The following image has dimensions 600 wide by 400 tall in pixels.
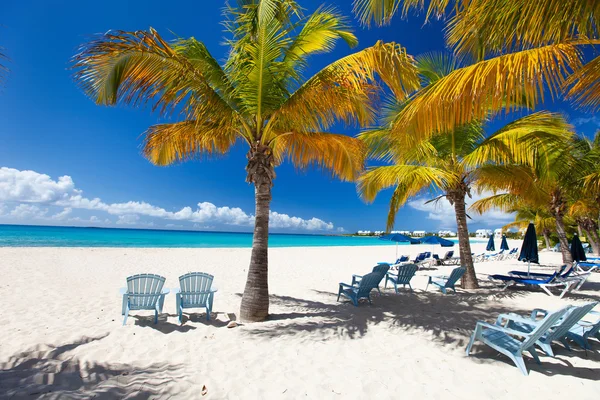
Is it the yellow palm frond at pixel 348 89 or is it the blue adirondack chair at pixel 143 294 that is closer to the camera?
the yellow palm frond at pixel 348 89

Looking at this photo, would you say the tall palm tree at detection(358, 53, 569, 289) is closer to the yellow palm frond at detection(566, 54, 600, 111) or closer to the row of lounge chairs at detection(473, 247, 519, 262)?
the yellow palm frond at detection(566, 54, 600, 111)

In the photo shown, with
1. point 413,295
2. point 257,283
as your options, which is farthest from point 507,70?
point 413,295

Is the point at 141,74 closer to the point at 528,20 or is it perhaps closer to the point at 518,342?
the point at 528,20

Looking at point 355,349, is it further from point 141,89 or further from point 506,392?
point 141,89

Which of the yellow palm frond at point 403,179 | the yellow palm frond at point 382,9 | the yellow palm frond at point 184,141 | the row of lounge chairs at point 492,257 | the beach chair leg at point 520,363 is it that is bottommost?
the row of lounge chairs at point 492,257

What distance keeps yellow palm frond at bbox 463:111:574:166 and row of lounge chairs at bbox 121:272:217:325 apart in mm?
7207

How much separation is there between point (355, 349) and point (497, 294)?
232 inches

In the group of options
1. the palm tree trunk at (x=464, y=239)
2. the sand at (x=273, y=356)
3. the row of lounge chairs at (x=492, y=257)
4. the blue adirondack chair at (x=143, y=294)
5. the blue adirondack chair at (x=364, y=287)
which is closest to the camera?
the sand at (x=273, y=356)

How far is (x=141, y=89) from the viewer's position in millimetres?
4863

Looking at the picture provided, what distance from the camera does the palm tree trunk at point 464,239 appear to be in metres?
8.79

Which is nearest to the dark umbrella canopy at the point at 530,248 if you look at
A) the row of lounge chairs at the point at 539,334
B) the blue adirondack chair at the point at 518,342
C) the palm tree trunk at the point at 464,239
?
the palm tree trunk at the point at 464,239

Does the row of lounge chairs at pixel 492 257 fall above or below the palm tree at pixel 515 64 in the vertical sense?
below

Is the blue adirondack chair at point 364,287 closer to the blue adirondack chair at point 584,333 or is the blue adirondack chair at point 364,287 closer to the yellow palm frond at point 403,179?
the yellow palm frond at point 403,179

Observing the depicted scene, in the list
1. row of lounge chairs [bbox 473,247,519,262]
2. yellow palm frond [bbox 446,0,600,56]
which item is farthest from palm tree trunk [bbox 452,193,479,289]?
row of lounge chairs [bbox 473,247,519,262]
